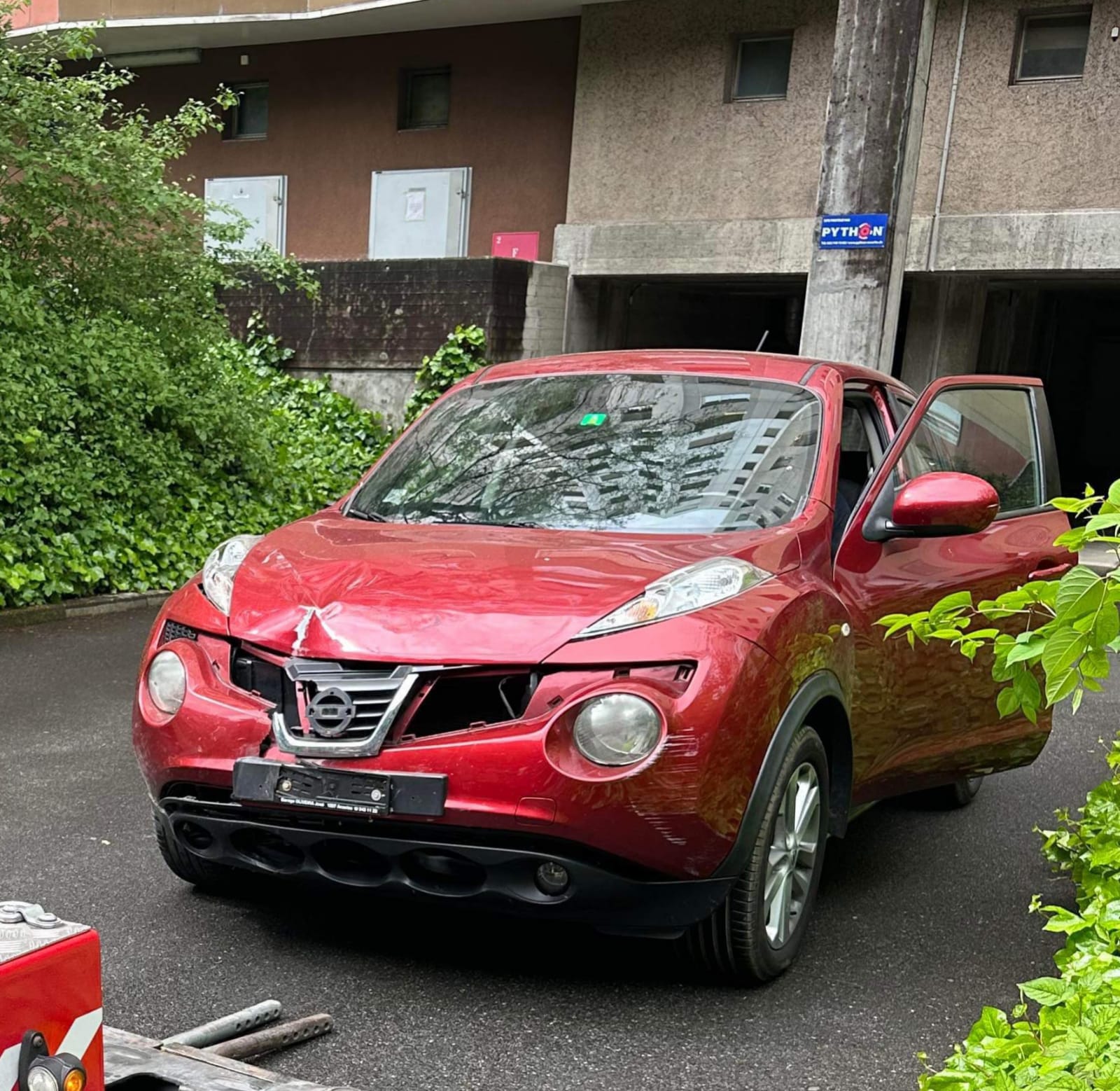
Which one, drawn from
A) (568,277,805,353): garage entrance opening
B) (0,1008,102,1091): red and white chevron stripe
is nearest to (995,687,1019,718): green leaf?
(0,1008,102,1091): red and white chevron stripe

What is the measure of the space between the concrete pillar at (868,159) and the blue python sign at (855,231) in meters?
0.04

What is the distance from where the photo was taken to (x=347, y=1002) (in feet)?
11.3

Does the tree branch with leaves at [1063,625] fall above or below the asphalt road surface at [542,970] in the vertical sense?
above

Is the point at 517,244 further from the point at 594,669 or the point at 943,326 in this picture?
the point at 594,669

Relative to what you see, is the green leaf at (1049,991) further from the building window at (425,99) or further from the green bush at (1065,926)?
the building window at (425,99)

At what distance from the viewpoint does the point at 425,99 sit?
1858 cm

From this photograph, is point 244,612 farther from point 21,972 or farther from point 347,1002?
point 21,972

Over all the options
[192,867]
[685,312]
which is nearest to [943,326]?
[685,312]

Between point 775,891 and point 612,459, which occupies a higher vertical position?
point 612,459

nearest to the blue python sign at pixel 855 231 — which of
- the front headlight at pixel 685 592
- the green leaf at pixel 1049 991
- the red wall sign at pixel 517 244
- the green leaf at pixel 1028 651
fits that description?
the front headlight at pixel 685 592

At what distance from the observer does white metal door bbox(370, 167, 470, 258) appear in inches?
714

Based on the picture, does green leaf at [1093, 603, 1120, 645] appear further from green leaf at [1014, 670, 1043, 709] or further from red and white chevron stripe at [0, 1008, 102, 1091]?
red and white chevron stripe at [0, 1008, 102, 1091]

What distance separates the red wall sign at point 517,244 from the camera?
57.6ft

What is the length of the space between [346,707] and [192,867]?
1030 millimetres
